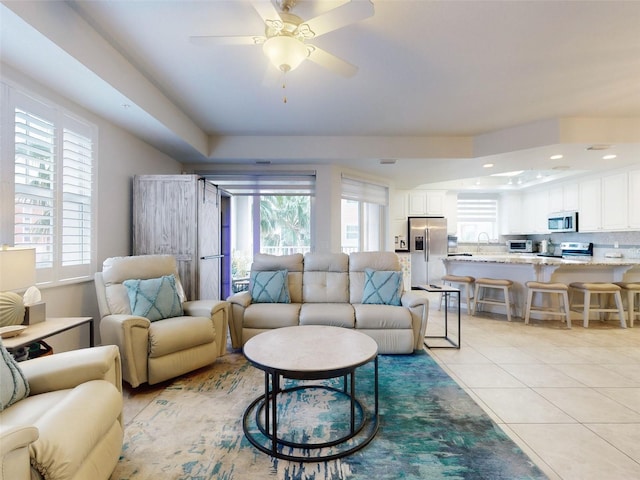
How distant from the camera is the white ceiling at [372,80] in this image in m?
1.99

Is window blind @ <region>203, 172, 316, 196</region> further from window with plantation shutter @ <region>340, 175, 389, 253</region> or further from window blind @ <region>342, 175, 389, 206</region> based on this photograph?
window with plantation shutter @ <region>340, 175, 389, 253</region>

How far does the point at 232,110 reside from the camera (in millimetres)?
3578

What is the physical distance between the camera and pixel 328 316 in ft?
10.2

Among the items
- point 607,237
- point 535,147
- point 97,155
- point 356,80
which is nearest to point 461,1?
point 356,80

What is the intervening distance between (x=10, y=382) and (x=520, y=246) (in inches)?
332

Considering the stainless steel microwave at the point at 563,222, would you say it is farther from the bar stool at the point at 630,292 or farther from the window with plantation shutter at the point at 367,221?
the window with plantation shutter at the point at 367,221

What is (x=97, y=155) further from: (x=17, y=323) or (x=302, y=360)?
(x=302, y=360)

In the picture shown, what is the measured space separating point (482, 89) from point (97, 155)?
12.6 ft

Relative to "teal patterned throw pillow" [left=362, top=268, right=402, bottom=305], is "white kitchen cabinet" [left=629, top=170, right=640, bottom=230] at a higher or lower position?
higher

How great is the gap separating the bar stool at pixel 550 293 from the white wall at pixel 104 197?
5.22m

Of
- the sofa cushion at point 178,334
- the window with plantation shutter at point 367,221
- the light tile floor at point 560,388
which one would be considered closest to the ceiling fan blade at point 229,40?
the sofa cushion at point 178,334

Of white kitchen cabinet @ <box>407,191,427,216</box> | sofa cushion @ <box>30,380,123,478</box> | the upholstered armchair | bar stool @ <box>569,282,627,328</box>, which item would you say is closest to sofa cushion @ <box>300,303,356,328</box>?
the upholstered armchair

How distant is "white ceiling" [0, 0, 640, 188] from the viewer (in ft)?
6.52

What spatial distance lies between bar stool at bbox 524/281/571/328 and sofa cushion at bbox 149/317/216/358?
4141mm
